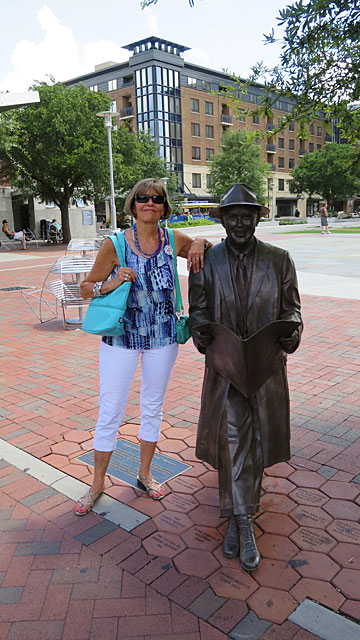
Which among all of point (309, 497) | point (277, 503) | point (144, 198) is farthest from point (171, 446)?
point (144, 198)

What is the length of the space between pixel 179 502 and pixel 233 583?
0.77m

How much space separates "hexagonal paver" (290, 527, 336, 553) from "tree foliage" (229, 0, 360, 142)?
8.85 ft

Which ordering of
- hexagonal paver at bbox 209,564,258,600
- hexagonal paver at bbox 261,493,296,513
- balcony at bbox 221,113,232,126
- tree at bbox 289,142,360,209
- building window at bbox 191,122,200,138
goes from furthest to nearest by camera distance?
balcony at bbox 221,113,232,126, building window at bbox 191,122,200,138, tree at bbox 289,142,360,209, hexagonal paver at bbox 261,493,296,513, hexagonal paver at bbox 209,564,258,600

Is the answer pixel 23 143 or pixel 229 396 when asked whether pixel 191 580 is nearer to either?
pixel 229 396

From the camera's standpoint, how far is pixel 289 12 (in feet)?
9.67

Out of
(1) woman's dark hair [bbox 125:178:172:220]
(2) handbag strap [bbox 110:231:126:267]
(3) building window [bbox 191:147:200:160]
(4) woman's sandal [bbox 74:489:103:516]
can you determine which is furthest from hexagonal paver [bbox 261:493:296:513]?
(3) building window [bbox 191:147:200:160]

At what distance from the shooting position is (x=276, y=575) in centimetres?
254

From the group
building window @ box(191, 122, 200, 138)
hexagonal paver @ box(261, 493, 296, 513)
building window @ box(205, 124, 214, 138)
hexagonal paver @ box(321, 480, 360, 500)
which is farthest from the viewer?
building window @ box(205, 124, 214, 138)

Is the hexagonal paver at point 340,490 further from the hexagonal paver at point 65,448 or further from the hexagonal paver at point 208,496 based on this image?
the hexagonal paver at point 65,448

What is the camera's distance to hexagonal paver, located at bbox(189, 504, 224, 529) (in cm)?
298

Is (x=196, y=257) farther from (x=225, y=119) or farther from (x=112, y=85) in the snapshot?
(x=112, y=85)

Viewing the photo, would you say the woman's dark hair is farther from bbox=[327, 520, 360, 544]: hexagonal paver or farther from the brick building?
the brick building

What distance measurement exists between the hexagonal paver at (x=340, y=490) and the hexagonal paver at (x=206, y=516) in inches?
29.0

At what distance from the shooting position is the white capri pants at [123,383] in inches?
116
